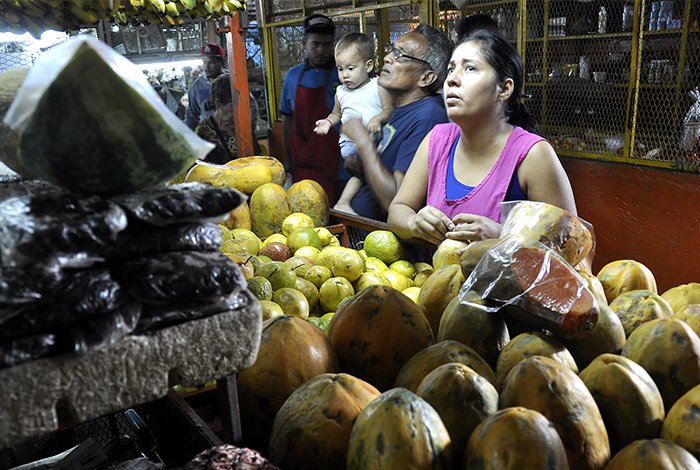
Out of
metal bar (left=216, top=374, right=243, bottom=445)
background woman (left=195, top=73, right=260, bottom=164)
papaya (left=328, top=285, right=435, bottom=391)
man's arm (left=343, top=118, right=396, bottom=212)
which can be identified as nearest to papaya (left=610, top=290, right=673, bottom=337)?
papaya (left=328, top=285, right=435, bottom=391)

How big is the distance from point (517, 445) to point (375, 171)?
10.1 ft

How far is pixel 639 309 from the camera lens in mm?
1514

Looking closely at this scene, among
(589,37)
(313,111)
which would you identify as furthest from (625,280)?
(313,111)

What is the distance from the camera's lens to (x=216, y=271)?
2.63 ft

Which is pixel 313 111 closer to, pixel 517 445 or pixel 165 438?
pixel 165 438

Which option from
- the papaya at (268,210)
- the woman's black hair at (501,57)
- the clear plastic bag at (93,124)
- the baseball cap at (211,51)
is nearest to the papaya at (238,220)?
the papaya at (268,210)

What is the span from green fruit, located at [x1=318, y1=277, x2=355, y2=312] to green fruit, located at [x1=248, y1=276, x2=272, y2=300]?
29cm

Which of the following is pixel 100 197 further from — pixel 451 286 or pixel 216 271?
pixel 451 286

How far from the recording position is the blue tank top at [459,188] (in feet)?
8.68

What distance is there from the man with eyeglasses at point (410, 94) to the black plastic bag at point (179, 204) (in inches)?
109

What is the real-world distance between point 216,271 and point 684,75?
451cm

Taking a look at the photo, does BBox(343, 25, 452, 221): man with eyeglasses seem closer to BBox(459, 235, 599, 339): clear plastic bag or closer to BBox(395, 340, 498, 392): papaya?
BBox(459, 235, 599, 339): clear plastic bag

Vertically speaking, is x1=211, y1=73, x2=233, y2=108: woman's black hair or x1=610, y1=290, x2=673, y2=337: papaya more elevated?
x1=211, y1=73, x2=233, y2=108: woman's black hair

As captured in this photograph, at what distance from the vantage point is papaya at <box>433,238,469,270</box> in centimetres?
235
